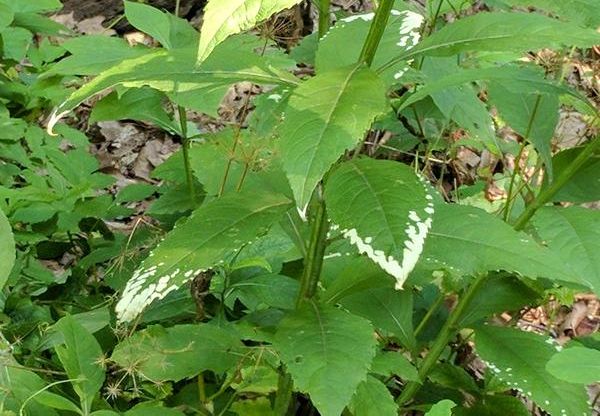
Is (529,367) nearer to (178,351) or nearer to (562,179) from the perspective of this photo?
(562,179)

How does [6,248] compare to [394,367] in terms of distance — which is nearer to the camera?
[6,248]

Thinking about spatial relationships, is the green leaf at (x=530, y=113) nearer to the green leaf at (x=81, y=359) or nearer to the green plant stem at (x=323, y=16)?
the green plant stem at (x=323, y=16)

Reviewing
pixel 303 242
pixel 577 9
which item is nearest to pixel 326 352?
pixel 303 242

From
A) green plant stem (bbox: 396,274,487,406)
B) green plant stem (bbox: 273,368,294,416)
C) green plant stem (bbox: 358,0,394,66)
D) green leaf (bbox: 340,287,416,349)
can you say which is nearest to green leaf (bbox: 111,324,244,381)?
green plant stem (bbox: 273,368,294,416)

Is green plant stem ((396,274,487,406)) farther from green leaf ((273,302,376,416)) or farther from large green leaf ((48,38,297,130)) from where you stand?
large green leaf ((48,38,297,130))

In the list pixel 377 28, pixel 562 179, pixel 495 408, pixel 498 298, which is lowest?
pixel 495 408

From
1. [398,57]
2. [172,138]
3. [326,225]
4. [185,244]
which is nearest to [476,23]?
[398,57]
